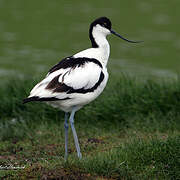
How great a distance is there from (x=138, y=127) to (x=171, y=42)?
8717 mm

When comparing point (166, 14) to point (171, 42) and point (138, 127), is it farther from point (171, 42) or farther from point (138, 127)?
point (138, 127)

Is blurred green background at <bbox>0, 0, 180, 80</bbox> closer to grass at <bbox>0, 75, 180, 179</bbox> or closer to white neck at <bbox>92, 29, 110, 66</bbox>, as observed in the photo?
grass at <bbox>0, 75, 180, 179</bbox>

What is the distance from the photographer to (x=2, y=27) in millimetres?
17312

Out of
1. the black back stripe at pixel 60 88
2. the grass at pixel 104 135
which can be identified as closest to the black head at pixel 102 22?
the black back stripe at pixel 60 88

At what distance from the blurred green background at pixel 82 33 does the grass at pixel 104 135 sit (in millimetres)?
4024

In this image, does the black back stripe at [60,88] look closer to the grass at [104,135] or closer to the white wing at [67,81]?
the white wing at [67,81]

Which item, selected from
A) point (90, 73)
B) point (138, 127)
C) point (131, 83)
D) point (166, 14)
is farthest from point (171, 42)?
point (90, 73)

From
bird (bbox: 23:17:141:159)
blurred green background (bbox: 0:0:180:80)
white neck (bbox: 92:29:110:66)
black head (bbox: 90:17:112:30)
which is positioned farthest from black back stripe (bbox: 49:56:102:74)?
blurred green background (bbox: 0:0:180:80)

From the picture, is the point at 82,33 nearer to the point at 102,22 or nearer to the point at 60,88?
the point at 102,22

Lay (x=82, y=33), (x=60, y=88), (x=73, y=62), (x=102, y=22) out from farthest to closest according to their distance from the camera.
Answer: (x=82, y=33) < (x=102, y=22) < (x=73, y=62) < (x=60, y=88)

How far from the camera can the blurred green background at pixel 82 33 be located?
46.7 ft

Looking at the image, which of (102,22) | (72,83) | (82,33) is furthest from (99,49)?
(82,33)

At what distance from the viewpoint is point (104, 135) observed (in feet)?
25.6

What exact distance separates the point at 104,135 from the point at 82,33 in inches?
373
